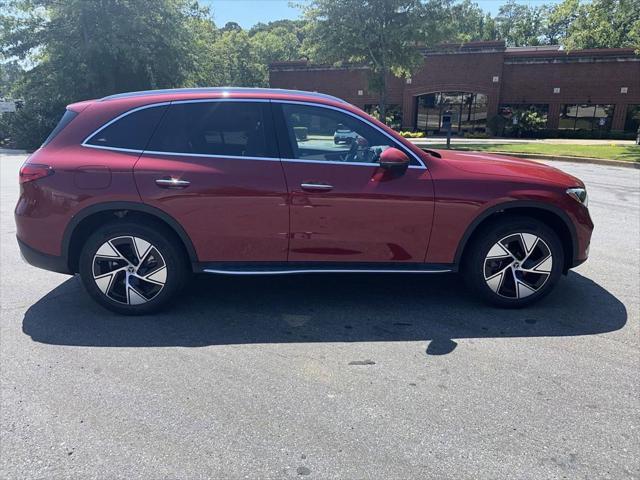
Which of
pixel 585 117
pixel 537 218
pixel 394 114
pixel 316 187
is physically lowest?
pixel 585 117

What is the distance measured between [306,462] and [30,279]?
3.95 meters

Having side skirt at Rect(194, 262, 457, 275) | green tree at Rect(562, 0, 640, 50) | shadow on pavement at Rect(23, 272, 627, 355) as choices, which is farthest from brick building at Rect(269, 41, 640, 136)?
side skirt at Rect(194, 262, 457, 275)

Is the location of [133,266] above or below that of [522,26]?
below

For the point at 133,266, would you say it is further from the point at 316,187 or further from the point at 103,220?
the point at 316,187

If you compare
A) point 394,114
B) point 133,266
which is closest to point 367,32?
point 394,114

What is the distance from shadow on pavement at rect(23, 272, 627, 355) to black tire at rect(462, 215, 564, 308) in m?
0.17

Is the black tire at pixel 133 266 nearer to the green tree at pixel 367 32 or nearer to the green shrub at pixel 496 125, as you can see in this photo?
the green tree at pixel 367 32

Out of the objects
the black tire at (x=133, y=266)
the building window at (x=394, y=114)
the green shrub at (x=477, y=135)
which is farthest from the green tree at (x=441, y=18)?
the black tire at (x=133, y=266)

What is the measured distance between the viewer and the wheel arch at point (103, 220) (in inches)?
149

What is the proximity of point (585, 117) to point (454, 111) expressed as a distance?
9043mm

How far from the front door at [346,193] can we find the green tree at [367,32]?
848 inches

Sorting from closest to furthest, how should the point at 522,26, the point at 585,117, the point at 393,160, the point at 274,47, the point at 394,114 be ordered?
the point at 393,160, the point at 585,117, the point at 394,114, the point at 274,47, the point at 522,26

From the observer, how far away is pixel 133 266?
3.93 m

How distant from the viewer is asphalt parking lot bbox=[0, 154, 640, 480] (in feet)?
7.82
